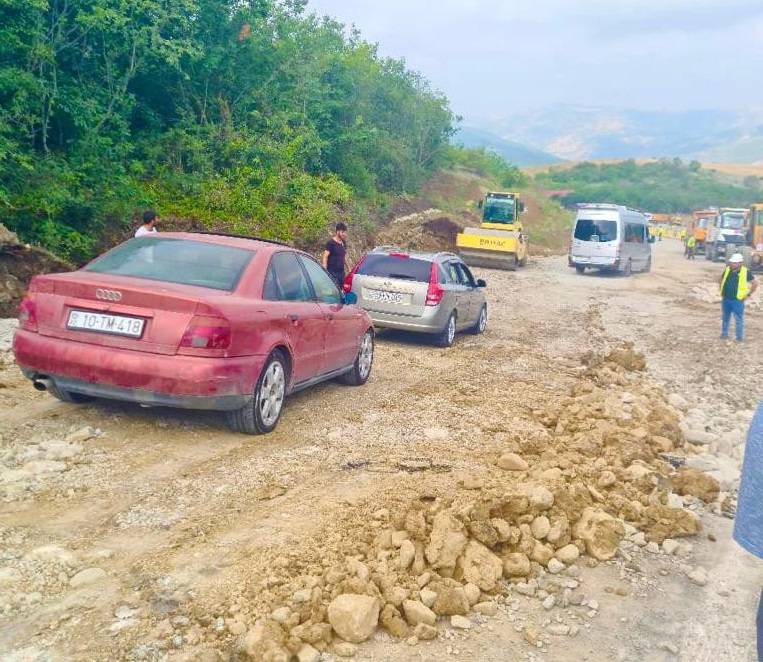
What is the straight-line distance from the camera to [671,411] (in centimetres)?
908

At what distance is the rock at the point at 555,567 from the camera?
457 cm

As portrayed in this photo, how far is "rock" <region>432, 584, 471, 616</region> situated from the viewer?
3.96 meters

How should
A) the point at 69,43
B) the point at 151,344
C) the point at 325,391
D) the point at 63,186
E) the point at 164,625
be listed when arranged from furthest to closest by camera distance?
the point at 69,43 < the point at 63,186 < the point at 325,391 < the point at 151,344 < the point at 164,625

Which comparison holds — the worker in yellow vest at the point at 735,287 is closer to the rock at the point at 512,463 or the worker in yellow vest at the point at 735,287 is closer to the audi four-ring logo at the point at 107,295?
the rock at the point at 512,463

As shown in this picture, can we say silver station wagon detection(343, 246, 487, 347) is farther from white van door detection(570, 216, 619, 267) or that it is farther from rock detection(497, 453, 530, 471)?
white van door detection(570, 216, 619, 267)

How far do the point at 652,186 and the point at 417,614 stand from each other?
104852mm

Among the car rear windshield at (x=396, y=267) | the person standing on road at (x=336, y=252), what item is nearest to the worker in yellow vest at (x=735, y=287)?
the car rear windshield at (x=396, y=267)

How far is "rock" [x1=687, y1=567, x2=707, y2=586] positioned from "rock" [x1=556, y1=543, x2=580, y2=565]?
25.8 inches

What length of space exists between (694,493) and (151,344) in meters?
4.26

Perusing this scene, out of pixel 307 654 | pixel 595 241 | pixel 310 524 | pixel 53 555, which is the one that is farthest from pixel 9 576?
pixel 595 241

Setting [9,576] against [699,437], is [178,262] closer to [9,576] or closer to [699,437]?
[9,576]

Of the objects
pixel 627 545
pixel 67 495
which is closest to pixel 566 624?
pixel 627 545

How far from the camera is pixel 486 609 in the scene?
4.04 m

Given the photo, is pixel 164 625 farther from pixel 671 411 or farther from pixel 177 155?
pixel 177 155
